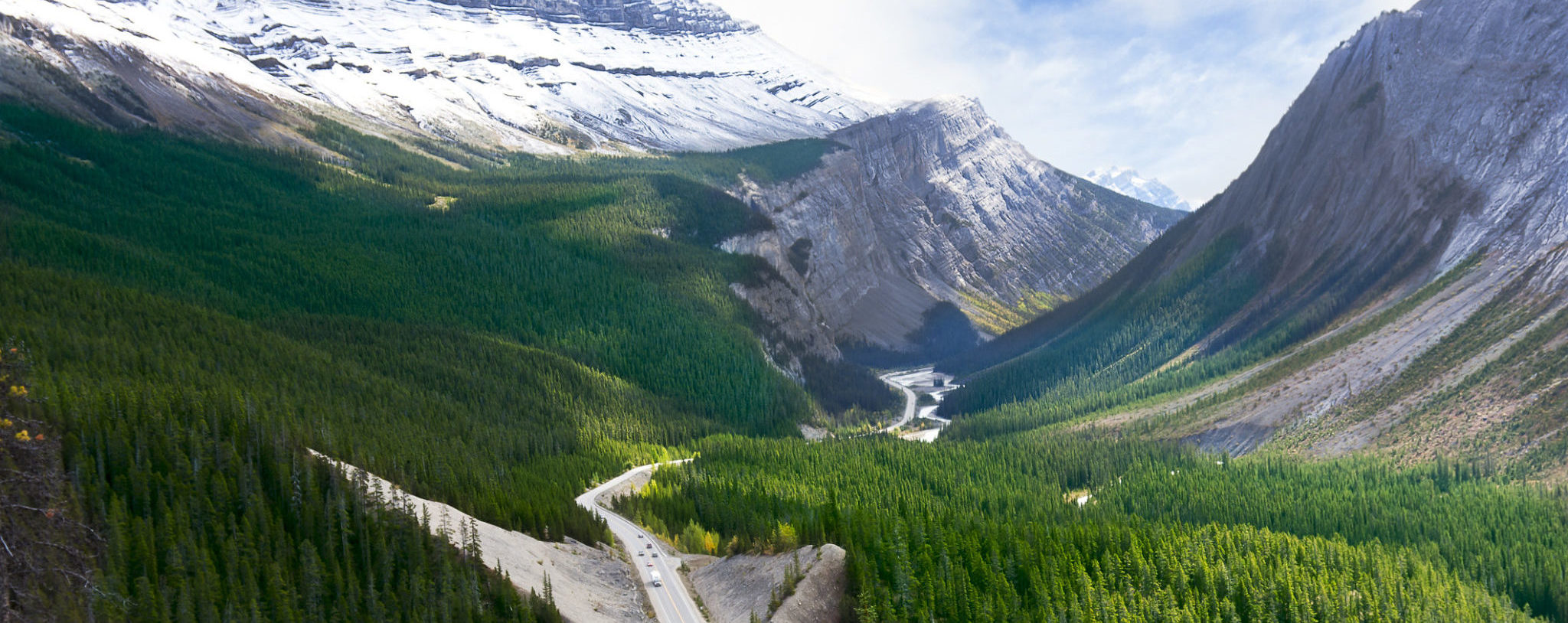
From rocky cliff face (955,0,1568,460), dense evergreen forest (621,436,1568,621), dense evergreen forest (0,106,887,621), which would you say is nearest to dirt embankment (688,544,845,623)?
dense evergreen forest (621,436,1568,621)

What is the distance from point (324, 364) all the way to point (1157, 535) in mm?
83366

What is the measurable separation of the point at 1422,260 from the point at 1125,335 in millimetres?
56133

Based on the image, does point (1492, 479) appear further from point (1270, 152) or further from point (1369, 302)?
point (1270, 152)

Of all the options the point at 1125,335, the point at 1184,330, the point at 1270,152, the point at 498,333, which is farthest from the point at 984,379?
the point at 498,333

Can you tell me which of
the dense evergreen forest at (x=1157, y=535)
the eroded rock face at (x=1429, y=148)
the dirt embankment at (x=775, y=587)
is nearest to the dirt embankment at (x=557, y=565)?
the dirt embankment at (x=775, y=587)

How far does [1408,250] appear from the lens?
136625 millimetres

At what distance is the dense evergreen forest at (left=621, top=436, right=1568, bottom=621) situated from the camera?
6069 cm

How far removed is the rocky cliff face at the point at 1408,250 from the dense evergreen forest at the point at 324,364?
69834 mm

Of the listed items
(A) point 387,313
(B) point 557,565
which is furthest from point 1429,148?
(A) point 387,313

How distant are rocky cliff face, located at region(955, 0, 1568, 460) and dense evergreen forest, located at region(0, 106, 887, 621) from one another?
69834mm

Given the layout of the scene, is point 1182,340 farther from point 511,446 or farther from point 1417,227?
point 511,446

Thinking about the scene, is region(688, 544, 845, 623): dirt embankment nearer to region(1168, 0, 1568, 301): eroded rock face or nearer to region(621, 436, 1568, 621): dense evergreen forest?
region(621, 436, 1568, 621): dense evergreen forest

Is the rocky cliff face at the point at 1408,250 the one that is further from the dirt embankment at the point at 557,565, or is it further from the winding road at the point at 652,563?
the dirt embankment at the point at 557,565

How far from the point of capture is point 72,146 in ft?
522
